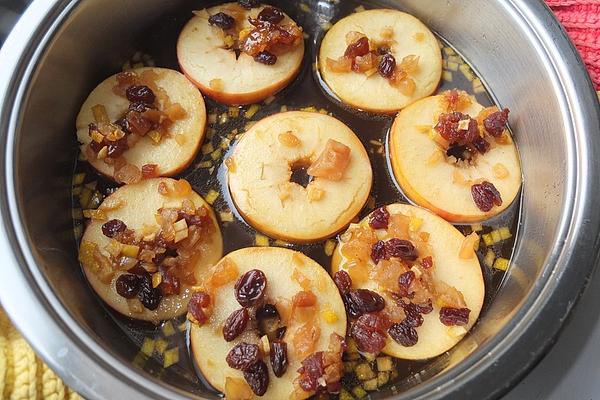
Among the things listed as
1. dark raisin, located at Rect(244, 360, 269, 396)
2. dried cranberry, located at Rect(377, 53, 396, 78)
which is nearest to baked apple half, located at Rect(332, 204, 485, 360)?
dark raisin, located at Rect(244, 360, 269, 396)

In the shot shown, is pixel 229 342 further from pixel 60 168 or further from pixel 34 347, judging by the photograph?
pixel 60 168

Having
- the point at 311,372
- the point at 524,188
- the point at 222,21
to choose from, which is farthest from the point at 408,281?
the point at 222,21

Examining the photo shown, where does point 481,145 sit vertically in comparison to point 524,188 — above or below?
above

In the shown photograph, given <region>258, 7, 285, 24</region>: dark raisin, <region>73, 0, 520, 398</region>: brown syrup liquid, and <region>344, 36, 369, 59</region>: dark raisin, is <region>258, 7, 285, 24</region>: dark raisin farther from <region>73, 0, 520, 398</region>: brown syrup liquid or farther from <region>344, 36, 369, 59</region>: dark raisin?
<region>344, 36, 369, 59</region>: dark raisin

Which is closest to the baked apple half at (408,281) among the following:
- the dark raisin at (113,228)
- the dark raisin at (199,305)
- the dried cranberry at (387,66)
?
the dark raisin at (199,305)

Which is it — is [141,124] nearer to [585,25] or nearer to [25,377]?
[25,377]

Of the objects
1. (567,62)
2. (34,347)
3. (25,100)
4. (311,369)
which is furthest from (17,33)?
(567,62)
